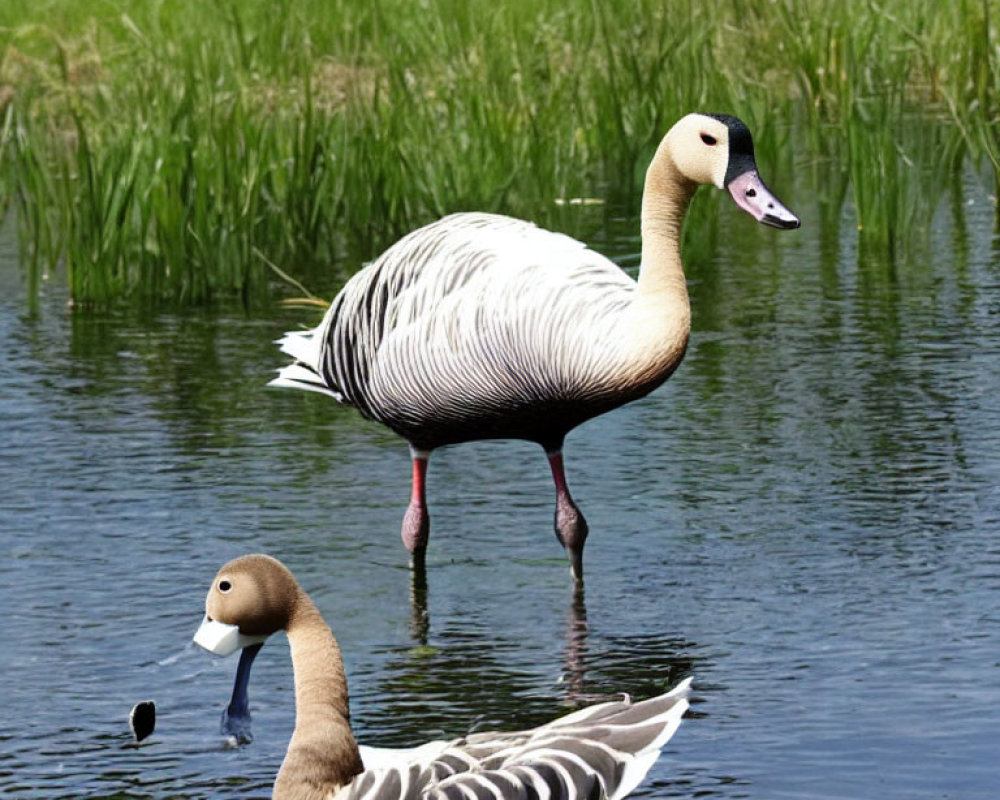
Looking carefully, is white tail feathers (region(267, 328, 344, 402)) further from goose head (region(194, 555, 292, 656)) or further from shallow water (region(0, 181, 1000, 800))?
goose head (region(194, 555, 292, 656))

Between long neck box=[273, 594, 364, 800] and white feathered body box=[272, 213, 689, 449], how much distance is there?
2.33 metres

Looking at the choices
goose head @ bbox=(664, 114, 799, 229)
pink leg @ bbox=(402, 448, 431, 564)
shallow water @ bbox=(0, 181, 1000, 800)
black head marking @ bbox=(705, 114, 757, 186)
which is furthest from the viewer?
pink leg @ bbox=(402, 448, 431, 564)

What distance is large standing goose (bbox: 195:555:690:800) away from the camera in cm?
525

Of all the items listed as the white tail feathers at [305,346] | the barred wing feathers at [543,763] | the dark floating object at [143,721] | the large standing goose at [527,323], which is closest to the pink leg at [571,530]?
the large standing goose at [527,323]

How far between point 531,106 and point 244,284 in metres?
3.08

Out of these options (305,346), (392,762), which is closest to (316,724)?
(392,762)

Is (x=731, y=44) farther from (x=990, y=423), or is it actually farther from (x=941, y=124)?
(x=990, y=423)

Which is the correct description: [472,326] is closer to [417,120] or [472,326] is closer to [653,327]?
[653,327]

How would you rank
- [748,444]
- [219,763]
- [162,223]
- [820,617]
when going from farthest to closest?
[162,223] < [748,444] < [820,617] < [219,763]

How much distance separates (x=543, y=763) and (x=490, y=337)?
271 cm

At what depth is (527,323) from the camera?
769cm

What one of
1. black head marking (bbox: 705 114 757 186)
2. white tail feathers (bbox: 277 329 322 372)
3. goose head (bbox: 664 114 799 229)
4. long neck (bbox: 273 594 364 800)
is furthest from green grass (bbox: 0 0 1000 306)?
long neck (bbox: 273 594 364 800)

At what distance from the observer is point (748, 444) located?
942cm

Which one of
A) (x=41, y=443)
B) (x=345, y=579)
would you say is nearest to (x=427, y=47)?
(x=41, y=443)
